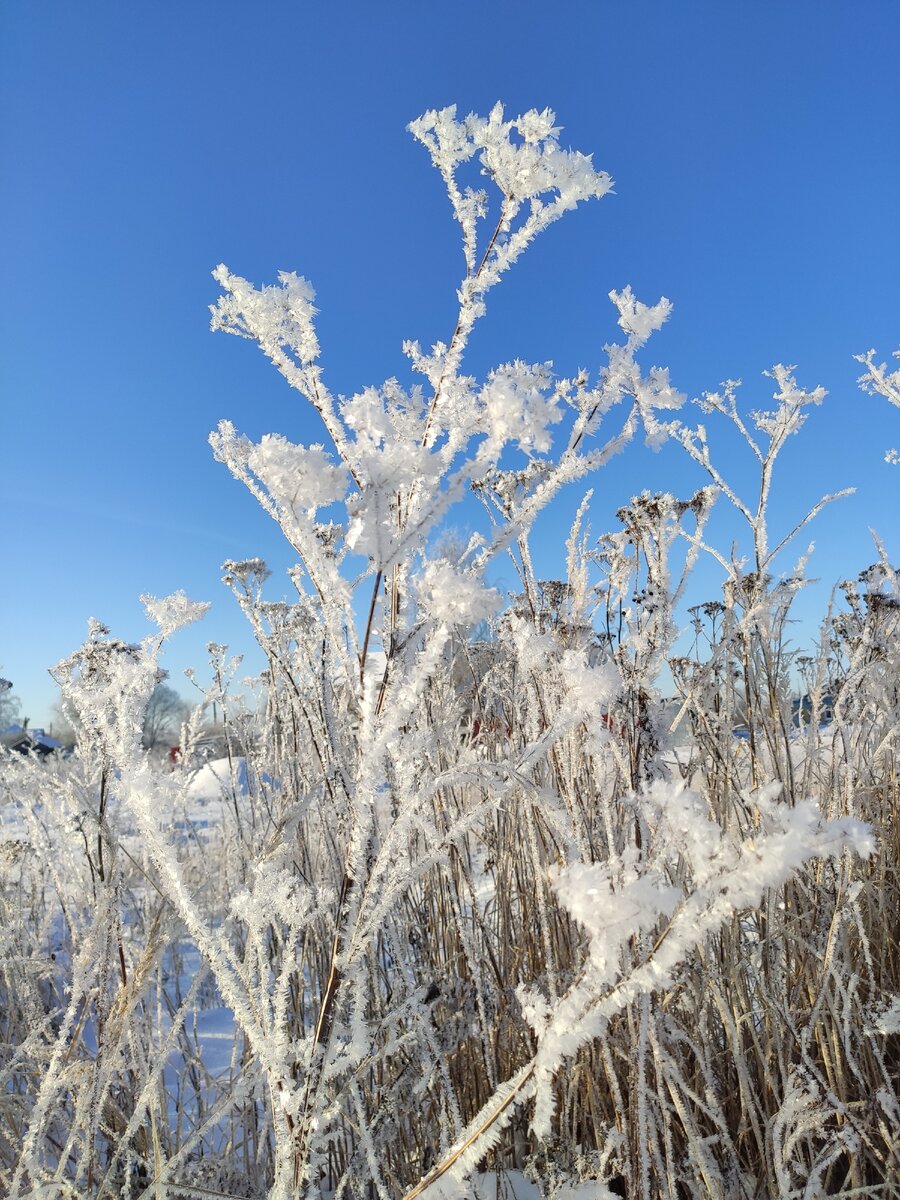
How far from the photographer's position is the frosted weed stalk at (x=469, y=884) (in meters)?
0.74

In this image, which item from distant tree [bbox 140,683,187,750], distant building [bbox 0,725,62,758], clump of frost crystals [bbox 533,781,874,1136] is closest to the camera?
clump of frost crystals [bbox 533,781,874,1136]

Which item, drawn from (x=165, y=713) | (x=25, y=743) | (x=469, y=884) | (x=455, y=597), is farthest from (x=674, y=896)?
(x=165, y=713)

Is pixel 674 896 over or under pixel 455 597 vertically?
under

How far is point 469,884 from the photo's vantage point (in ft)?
5.11

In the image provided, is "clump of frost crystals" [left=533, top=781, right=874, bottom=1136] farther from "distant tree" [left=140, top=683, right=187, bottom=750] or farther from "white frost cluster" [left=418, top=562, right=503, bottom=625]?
"distant tree" [left=140, top=683, right=187, bottom=750]

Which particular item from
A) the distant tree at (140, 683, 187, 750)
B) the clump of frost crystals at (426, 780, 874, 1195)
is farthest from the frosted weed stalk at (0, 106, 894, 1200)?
the distant tree at (140, 683, 187, 750)

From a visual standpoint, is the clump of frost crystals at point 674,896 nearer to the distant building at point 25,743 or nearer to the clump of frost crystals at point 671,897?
the clump of frost crystals at point 671,897

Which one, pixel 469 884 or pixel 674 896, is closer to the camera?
pixel 674 896

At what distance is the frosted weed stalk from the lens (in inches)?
29.2

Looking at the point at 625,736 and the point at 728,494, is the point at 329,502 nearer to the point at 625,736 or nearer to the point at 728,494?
the point at 625,736

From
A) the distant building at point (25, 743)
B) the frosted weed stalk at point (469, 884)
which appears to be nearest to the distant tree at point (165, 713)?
the distant building at point (25, 743)

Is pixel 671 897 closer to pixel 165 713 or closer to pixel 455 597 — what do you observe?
pixel 455 597

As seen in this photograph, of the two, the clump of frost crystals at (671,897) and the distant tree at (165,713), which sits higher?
the distant tree at (165,713)

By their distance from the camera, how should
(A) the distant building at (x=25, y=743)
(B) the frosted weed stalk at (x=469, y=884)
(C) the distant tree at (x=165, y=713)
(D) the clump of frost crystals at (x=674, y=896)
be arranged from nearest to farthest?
(D) the clump of frost crystals at (x=674, y=896) → (B) the frosted weed stalk at (x=469, y=884) → (A) the distant building at (x=25, y=743) → (C) the distant tree at (x=165, y=713)
